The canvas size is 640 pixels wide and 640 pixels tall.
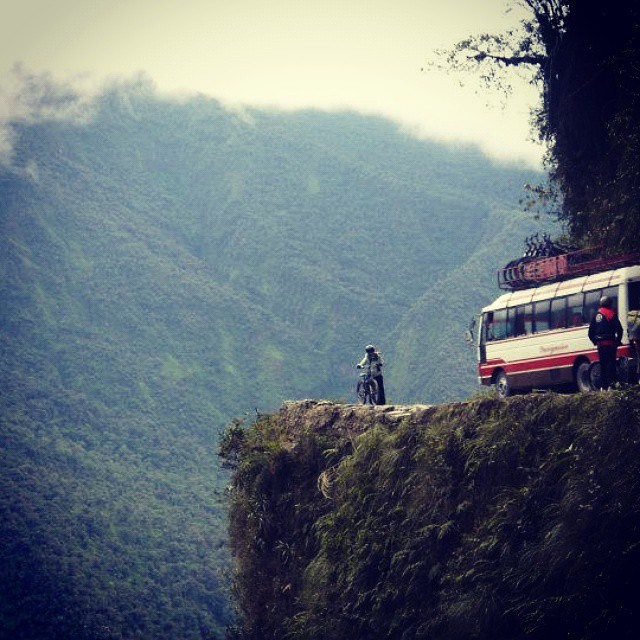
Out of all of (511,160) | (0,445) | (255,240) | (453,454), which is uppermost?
(511,160)

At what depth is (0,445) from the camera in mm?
116125

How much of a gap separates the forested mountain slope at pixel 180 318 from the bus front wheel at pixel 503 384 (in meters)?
62.9

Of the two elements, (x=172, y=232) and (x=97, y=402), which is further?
(x=172, y=232)

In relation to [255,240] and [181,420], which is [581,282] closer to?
[181,420]

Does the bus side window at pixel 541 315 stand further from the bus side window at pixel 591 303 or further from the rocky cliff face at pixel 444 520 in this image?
the rocky cliff face at pixel 444 520

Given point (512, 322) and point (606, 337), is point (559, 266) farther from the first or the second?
point (606, 337)

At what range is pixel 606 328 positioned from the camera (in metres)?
16.1

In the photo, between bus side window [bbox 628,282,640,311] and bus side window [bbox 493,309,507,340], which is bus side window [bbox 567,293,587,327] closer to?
bus side window [bbox 628,282,640,311]

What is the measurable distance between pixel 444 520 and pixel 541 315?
914 cm

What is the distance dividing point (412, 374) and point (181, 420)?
3575 cm

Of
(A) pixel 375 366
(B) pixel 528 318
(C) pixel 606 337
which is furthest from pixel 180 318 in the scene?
(C) pixel 606 337

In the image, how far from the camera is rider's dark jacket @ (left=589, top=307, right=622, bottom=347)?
52.9ft

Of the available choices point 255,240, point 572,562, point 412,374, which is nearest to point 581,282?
point 572,562

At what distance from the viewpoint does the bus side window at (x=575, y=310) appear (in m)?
21.0
